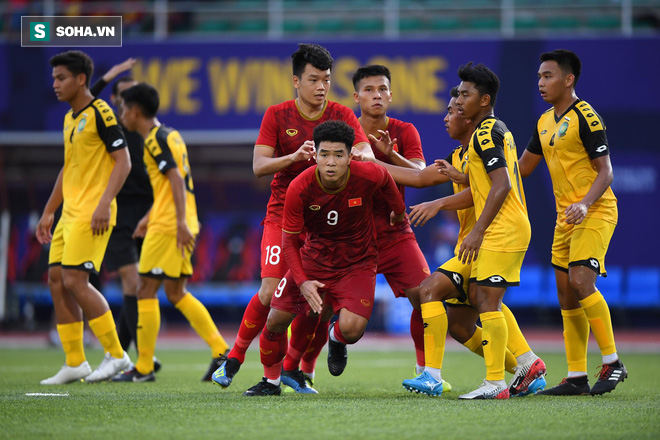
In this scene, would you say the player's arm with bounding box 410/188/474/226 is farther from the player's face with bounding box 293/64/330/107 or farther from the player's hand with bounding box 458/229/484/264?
the player's face with bounding box 293/64/330/107

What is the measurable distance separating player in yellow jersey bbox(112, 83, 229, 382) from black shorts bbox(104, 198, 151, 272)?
60 cm

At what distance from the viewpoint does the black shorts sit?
800 centimetres

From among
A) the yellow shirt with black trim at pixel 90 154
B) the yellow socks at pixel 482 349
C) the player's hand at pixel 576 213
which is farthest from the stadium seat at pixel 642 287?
the yellow shirt with black trim at pixel 90 154

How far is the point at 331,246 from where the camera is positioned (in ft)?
18.5

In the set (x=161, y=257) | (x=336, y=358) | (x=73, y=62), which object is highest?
(x=73, y=62)

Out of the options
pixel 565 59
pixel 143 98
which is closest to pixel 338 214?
pixel 565 59

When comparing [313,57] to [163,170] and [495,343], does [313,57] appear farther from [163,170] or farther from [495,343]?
[495,343]

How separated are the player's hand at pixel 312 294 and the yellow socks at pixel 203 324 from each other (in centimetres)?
210

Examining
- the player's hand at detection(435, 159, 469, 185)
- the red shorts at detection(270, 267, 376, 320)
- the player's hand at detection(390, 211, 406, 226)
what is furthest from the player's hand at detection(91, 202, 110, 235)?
the player's hand at detection(435, 159, 469, 185)

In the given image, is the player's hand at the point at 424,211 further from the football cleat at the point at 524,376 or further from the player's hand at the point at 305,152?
the football cleat at the point at 524,376

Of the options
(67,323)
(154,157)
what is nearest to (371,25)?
(154,157)

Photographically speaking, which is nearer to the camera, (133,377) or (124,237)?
(133,377)

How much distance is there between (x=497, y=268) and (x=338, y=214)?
3.57 ft

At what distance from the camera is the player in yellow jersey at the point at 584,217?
5.68 m
